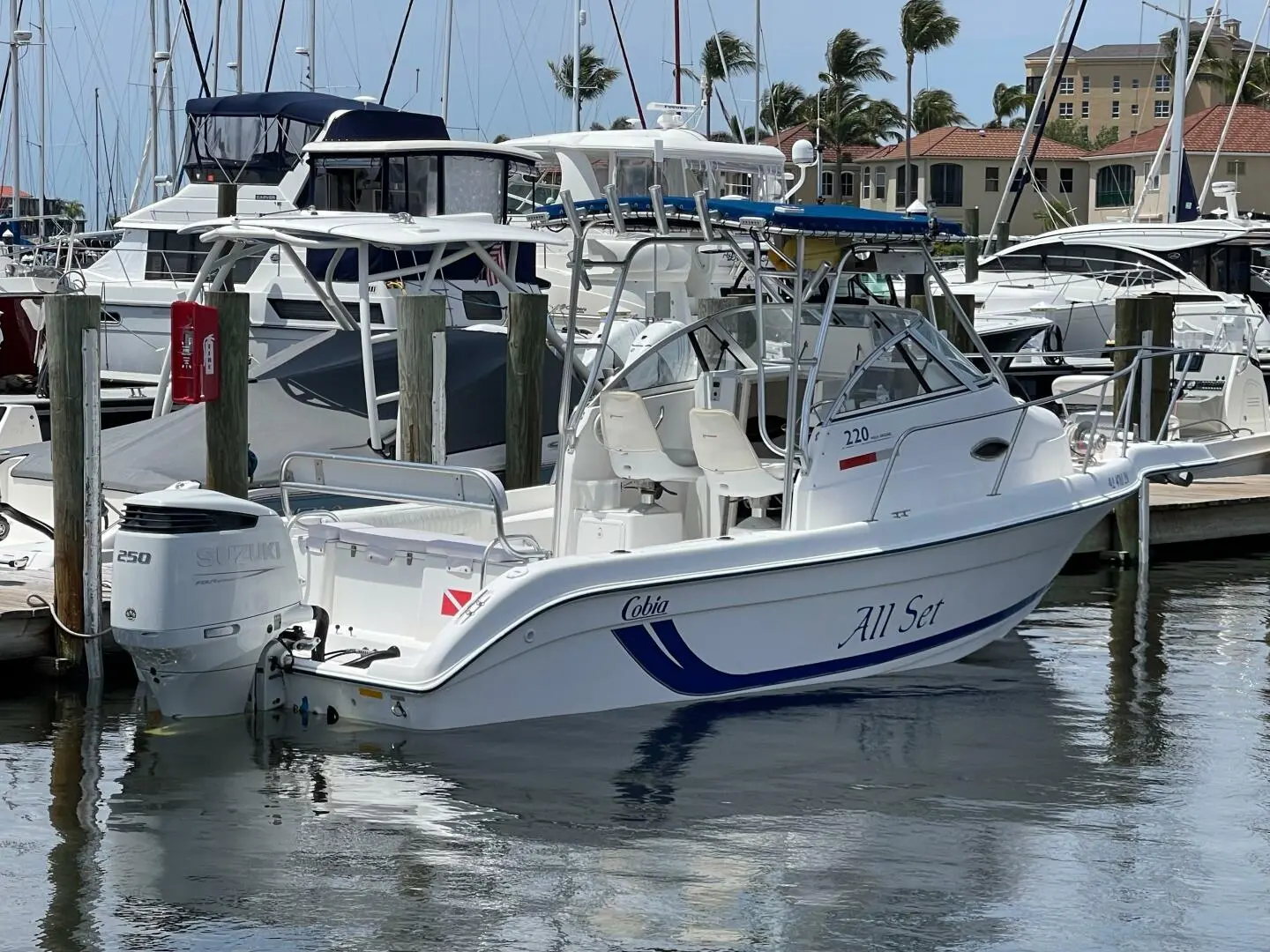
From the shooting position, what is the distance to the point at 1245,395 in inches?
566

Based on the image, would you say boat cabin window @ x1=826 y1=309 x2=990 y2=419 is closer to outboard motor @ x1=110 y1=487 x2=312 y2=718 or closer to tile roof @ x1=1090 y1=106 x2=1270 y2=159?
outboard motor @ x1=110 y1=487 x2=312 y2=718

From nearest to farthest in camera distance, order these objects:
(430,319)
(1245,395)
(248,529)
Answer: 1. (248,529)
2. (430,319)
3. (1245,395)

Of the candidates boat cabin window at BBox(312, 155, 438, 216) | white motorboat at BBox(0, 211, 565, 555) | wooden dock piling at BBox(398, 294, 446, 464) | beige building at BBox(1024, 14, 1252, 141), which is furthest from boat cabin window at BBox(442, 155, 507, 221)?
beige building at BBox(1024, 14, 1252, 141)

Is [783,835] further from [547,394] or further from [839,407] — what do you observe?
[547,394]

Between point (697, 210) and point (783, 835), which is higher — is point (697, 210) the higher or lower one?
the higher one

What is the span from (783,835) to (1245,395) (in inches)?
363

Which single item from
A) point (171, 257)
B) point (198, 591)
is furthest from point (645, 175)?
point (198, 591)

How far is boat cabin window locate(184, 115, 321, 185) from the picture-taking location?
19.7m

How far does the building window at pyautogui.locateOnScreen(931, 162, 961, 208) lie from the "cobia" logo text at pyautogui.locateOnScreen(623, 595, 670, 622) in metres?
58.3

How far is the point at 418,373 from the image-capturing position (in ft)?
34.2

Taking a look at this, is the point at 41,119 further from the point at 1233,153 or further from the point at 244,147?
the point at 1233,153

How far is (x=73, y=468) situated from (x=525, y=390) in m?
3.48

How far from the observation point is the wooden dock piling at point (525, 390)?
11188mm

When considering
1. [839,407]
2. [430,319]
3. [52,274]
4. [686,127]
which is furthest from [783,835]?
[52,274]
